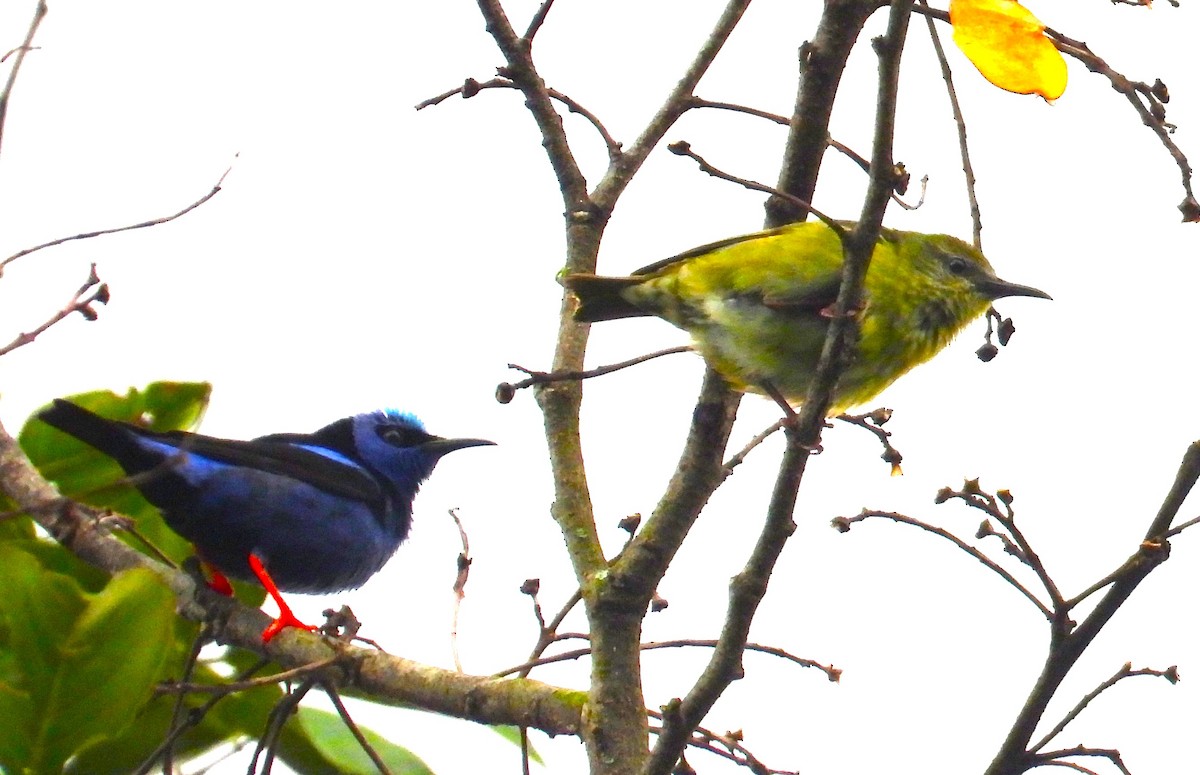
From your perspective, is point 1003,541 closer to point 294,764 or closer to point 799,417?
point 799,417

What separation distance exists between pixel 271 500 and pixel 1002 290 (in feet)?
8.59

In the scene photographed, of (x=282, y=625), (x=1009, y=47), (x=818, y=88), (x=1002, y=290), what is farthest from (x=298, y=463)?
(x=1009, y=47)

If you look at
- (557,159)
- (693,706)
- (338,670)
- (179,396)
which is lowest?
(693,706)

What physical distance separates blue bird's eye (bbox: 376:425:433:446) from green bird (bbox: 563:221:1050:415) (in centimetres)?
197

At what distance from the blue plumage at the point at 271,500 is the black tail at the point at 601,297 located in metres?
1.22

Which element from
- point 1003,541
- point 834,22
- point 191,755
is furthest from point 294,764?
point 834,22

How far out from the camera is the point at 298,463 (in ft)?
17.2

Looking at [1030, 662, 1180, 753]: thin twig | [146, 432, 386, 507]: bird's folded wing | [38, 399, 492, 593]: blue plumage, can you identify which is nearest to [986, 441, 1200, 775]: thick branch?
[1030, 662, 1180, 753]: thin twig

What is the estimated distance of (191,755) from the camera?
3.64 m

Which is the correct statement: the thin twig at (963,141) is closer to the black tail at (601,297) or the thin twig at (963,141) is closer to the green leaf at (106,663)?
the black tail at (601,297)

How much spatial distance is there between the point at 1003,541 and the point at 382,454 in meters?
3.87

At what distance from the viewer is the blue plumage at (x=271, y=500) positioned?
4191 millimetres

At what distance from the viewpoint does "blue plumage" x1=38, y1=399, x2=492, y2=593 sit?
4.19m

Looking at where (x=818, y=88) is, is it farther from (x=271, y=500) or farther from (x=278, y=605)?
(x=271, y=500)
